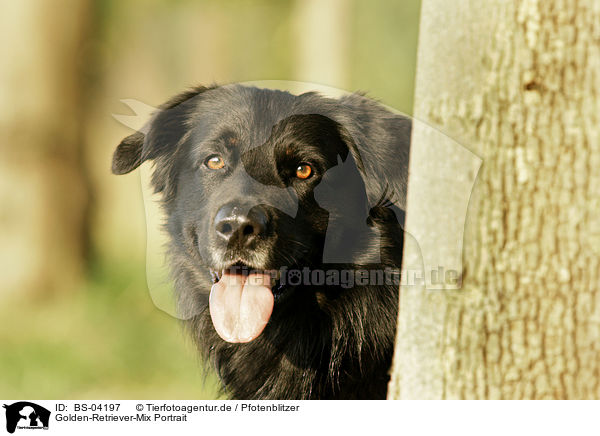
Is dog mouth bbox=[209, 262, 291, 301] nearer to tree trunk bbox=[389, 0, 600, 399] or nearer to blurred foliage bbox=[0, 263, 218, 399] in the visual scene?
tree trunk bbox=[389, 0, 600, 399]

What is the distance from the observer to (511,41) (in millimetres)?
2092

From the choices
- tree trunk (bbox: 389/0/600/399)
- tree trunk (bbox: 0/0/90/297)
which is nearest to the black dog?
tree trunk (bbox: 389/0/600/399)

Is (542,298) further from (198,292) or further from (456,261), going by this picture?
(198,292)

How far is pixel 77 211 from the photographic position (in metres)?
6.77

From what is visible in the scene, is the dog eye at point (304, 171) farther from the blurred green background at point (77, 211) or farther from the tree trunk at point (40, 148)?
the tree trunk at point (40, 148)

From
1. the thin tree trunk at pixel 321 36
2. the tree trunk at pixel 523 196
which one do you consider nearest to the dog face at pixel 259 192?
the tree trunk at pixel 523 196

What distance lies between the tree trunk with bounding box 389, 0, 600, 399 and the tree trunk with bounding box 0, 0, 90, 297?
17.6ft

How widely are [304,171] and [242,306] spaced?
0.83 metres

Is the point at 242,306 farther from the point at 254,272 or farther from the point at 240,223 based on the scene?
the point at 240,223

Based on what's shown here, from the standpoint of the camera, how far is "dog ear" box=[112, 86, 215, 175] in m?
3.39

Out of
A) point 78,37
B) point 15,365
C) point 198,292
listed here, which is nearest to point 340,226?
point 198,292

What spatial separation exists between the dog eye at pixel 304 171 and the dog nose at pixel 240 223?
0.39 meters
